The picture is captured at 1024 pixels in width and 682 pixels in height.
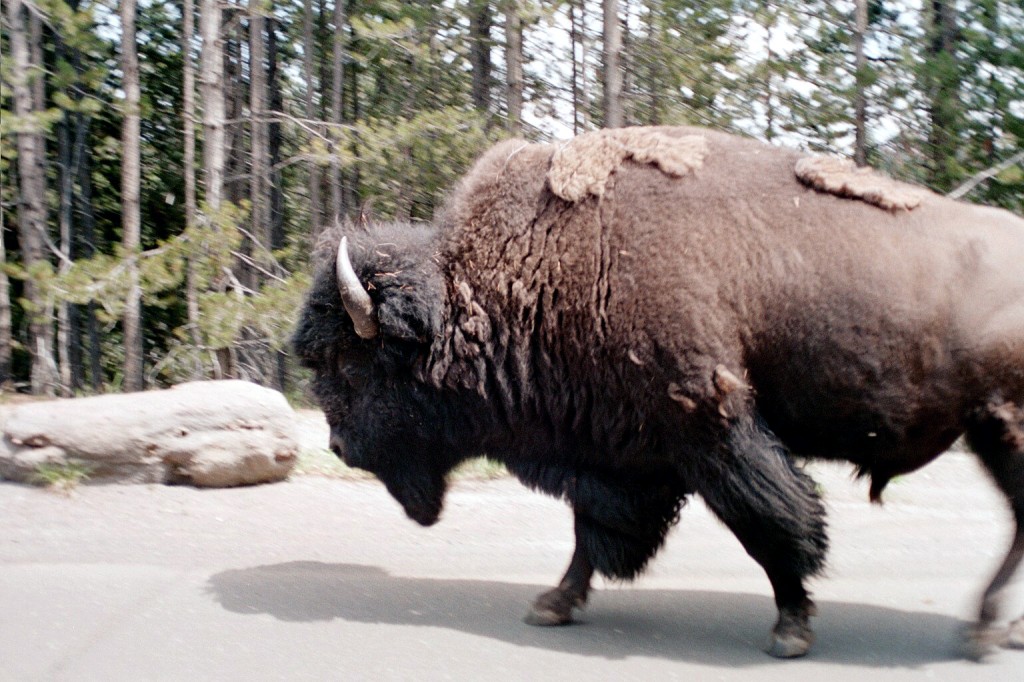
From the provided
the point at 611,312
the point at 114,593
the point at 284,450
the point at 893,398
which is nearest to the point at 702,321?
the point at 611,312

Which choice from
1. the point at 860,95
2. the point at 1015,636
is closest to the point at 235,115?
the point at 860,95

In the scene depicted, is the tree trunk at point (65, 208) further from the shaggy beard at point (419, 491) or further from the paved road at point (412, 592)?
the shaggy beard at point (419, 491)

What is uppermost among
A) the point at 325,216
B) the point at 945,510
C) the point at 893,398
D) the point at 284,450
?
the point at 893,398

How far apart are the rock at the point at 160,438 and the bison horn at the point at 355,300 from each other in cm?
261

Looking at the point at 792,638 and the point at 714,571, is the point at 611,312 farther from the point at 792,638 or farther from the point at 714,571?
the point at 714,571

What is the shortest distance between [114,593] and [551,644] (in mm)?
2191

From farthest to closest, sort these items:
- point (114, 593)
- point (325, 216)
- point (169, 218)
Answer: point (325, 216) → point (169, 218) → point (114, 593)

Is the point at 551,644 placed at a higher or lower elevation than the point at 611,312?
lower

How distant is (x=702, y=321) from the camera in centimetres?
416

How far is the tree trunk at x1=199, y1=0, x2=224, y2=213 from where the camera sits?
11414mm

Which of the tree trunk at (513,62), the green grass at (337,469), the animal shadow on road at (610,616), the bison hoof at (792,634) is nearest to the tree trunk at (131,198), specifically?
the green grass at (337,469)

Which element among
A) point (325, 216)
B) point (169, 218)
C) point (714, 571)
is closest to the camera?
point (714, 571)

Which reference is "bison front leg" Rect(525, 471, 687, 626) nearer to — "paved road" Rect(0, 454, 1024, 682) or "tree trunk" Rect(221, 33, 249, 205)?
"paved road" Rect(0, 454, 1024, 682)

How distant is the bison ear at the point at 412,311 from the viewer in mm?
4809
